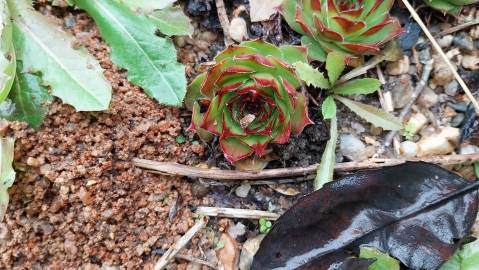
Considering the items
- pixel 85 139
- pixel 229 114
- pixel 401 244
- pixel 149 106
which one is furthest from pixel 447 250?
pixel 85 139

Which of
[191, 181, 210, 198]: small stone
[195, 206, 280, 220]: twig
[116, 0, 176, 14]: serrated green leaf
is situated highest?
[116, 0, 176, 14]: serrated green leaf

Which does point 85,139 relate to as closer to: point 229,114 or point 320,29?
point 229,114

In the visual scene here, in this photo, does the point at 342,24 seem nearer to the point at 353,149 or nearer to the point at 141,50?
the point at 353,149

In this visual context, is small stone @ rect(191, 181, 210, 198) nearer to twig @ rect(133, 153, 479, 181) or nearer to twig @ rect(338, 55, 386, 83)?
twig @ rect(133, 153, 479, 181)

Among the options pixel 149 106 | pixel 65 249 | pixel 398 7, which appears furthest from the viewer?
pixel 398 7

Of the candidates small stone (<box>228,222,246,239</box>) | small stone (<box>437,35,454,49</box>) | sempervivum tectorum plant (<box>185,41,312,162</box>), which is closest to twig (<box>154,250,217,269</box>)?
small stone (<box>228,222,246,239</box>)

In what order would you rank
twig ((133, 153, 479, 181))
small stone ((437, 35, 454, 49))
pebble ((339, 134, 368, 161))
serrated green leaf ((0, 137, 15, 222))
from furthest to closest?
small stone ((437, 35, 454, 49)), pebble ((339, 134, 368, 161)), twig ((133, 153, 479, 181)), serrated green leaf ((0, 137, 15, 222))

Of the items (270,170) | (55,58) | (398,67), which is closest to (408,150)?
(398,67)
